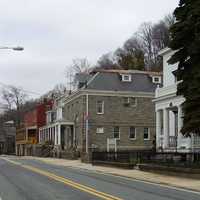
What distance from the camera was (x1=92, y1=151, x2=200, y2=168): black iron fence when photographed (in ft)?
101

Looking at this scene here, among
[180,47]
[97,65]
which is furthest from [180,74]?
[97,65]

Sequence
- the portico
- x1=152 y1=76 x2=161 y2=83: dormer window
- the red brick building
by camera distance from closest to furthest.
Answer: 1. x1=152 y1=76 x2=161 y2=83: dormer window
2. the portico
3. the red brick building

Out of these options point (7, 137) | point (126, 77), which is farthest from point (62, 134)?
point (7, 137)

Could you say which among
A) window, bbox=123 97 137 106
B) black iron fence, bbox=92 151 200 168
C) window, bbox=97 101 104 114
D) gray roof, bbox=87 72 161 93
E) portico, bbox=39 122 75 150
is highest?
gray roof, bbox=87 72 161 93

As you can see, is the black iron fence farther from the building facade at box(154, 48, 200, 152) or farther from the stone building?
the stone building

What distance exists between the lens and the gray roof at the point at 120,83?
68.9 m

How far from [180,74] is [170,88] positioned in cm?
1593

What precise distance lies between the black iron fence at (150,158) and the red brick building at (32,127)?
55.4m

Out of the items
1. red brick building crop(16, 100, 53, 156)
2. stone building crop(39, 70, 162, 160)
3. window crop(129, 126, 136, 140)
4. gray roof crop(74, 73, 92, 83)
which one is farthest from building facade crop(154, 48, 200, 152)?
red brick building crop(16, 100, 53, 156)

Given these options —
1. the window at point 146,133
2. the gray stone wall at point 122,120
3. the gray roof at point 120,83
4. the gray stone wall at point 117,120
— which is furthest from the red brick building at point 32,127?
the window at point 146,133

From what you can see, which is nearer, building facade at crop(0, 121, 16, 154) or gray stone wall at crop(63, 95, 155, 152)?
gray stone wall at crop(63, 95, 155, 152)

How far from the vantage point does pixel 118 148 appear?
67438 millimetres

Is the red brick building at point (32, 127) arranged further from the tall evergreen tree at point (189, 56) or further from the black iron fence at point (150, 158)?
the tall evergreen tree at point (189, 56)

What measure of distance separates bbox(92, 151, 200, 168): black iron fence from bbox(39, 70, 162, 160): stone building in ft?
57.1
